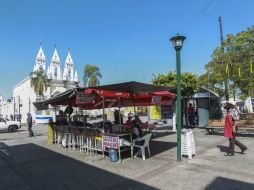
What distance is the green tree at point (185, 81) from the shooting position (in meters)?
17.3

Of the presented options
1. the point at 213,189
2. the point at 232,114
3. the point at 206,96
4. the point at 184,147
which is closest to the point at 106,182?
the point at 213,189

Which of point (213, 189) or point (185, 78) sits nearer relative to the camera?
point (213, 189)

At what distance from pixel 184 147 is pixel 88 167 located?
126 inches

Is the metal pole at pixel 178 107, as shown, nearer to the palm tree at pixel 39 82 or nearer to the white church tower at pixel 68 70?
the palm tree at pixel 39 82

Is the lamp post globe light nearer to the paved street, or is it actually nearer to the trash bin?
the paved street

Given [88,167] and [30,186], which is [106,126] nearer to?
[88,167]

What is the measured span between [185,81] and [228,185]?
41.5 feet

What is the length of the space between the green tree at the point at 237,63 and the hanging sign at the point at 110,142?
8978mm

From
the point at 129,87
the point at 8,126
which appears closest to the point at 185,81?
the point at 129,87

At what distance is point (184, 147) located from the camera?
790 cm

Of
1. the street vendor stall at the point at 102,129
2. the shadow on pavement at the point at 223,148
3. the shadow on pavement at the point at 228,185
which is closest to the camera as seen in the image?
the shadow on pavement at the point at 228,185

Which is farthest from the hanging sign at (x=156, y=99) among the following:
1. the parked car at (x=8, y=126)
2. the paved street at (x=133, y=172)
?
the parked car at (x=8, y=126)

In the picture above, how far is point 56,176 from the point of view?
6.51 metres

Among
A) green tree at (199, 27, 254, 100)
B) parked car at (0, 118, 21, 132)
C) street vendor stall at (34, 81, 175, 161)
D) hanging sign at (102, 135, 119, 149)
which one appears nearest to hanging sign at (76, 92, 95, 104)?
street vendor stall at (34, 81, 175, 161)
